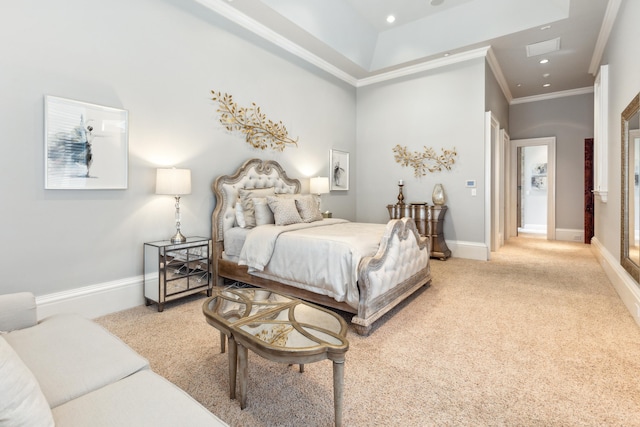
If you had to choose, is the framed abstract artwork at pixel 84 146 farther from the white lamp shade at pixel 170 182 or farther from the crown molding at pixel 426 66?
the crown molding at pixel 426 66

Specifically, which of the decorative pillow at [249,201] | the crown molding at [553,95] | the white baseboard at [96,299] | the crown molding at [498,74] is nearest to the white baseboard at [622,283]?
the crown molding at [498,74]

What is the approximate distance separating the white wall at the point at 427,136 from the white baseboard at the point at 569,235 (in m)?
3.41

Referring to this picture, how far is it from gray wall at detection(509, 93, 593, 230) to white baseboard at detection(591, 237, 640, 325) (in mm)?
2813

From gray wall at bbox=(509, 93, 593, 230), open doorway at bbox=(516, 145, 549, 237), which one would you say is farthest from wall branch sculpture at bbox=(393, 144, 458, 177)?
open doorway at bbox=(516, 145, 549, 237)

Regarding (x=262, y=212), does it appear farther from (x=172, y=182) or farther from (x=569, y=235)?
(x=569, y=235)

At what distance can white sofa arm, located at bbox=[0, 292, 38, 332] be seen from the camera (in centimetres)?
149

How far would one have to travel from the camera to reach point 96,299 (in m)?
2.84

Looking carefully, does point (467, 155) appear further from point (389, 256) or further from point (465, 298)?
point (389, 256)

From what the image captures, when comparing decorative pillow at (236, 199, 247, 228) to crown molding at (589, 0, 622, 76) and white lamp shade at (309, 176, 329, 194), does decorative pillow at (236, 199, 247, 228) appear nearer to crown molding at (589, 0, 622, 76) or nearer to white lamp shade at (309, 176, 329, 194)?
white lamp shade at (309, 176, 329, 194)

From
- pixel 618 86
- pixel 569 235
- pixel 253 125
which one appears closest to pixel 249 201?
pixel 253 125

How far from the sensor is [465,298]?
326 cm

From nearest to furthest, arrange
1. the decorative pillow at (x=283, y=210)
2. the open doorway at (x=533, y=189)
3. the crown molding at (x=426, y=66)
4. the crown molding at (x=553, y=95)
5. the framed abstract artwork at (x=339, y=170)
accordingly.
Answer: the decorative pillow at (x=283, y=210)
the crown molding at (x=426, y=66)
the framed abstract artwork at (x=339, y=170)
the crown molding at (x=553, y=95)
the open doorway at (x=533, y=189)

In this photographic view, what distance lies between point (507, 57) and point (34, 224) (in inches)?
254

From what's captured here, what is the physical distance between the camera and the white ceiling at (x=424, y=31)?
158 inches
